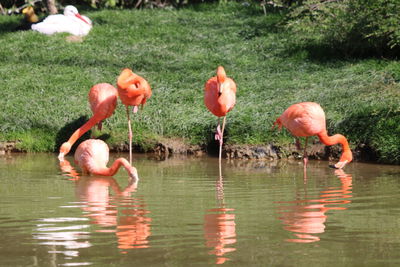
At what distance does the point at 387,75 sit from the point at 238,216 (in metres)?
6.01

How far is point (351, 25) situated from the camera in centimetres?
1183

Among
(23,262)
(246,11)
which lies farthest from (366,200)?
(246,11)

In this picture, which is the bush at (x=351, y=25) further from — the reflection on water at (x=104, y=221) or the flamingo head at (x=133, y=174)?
the reflection on water at (x=104, y=221)

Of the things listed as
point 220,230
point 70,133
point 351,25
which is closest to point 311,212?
point 220,230

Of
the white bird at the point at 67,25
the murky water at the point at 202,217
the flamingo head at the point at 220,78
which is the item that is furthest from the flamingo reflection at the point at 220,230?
the white bird at the point at 67,25

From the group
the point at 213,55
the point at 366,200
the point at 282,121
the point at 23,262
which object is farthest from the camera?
the point at 213,55

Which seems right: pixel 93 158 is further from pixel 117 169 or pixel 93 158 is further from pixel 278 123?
pixel 278 123

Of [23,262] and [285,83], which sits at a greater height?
[285,83]

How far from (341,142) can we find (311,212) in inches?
109

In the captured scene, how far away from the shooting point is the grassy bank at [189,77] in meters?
9.36

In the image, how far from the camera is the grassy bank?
9.36 m

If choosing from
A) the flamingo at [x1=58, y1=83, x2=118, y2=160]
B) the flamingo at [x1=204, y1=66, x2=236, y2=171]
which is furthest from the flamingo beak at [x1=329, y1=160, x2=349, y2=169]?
the flamingo at [x1=58, y1=83, x2=118, y2=160]

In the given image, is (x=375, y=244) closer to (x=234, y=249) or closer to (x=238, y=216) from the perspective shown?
(x=234, y=249)

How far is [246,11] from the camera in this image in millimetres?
15539
